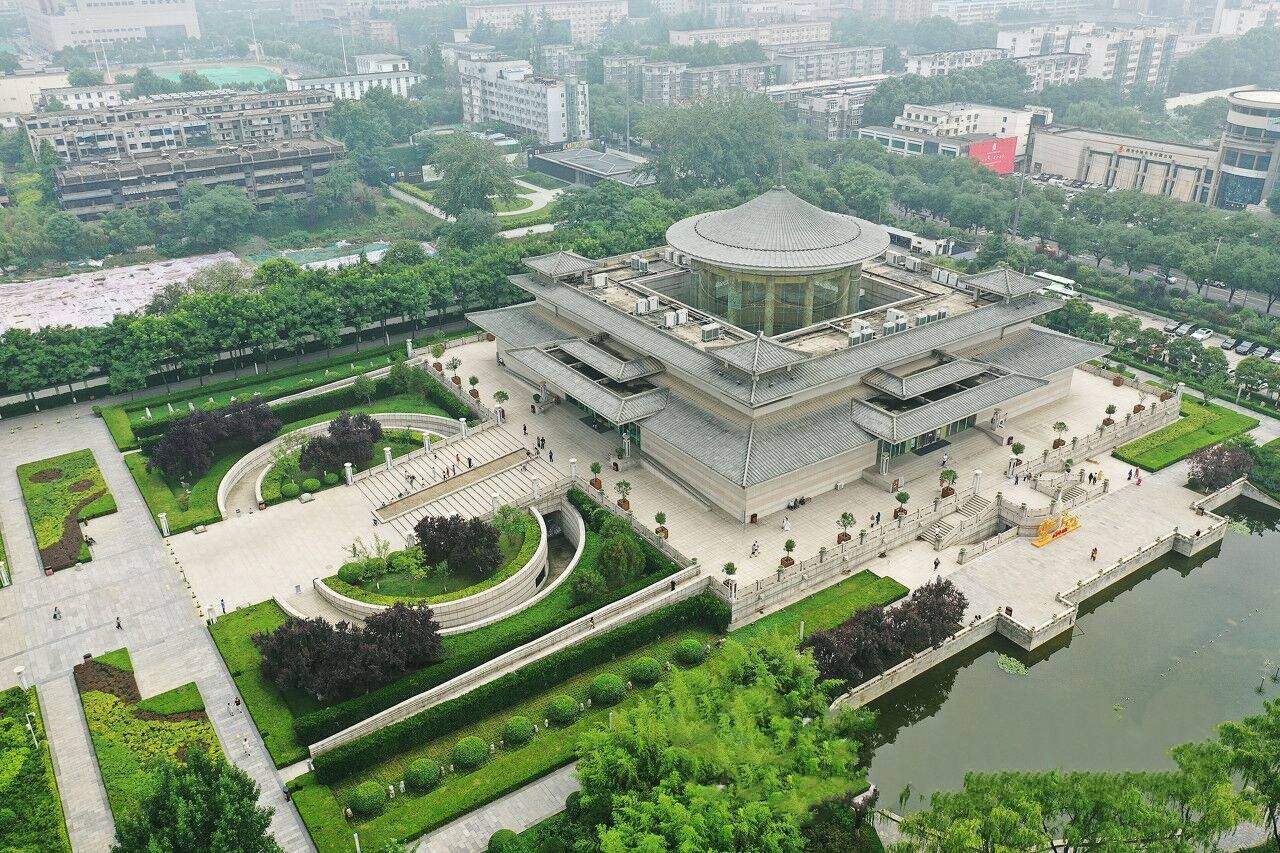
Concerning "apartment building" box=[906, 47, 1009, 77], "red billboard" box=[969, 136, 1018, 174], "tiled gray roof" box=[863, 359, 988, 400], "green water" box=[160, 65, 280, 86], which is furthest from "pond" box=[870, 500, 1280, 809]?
"green water" box=[160, 65, 280, 86]

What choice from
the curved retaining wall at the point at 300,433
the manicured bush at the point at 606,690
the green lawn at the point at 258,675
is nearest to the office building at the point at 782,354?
the curved retaining wall at the point at 300,433

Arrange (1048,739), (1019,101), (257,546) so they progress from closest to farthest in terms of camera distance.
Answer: (1048,739), (257,546), (1019,101)

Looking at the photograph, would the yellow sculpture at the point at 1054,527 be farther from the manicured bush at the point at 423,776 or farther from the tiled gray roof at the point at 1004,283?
the manicured bush at the point at 423,776

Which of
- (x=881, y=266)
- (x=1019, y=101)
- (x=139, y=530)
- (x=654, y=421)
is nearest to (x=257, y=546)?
(x=139, y=530)

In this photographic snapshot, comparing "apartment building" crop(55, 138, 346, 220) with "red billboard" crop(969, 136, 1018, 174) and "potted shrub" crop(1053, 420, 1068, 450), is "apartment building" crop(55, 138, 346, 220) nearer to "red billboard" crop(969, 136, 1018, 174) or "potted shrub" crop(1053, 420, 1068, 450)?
"red billboard" crop(969, 136, 1018, 174)

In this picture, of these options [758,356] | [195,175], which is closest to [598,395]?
[758,356]

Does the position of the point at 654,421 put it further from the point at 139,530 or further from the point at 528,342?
the point at 139,530
